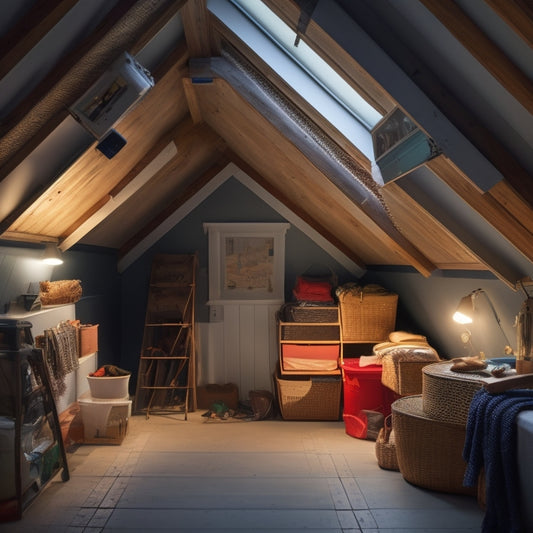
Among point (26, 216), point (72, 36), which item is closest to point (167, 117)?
point (26, 216)

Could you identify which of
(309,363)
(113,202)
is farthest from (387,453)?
(113,202)

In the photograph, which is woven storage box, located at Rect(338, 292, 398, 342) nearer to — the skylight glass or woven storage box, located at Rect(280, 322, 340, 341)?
woven storage box, located at Rect(280, 322, 340, 341)

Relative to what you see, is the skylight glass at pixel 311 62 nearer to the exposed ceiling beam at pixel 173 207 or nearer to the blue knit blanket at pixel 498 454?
the blue knit blanket at pixel 498 454

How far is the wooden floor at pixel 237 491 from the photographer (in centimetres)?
335

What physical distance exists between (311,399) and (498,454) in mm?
3015

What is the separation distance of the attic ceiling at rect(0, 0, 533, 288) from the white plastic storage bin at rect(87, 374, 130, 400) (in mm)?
1088

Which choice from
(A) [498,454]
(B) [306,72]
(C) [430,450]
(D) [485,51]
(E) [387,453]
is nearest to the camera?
(D) [485,51]

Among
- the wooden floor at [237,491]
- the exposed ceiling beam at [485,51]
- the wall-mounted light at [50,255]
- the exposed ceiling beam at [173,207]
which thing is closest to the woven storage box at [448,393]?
the wooden floor at [237,491]

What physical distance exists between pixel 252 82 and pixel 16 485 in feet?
8.96

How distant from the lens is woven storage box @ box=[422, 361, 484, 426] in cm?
341

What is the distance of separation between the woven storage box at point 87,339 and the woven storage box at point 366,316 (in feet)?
7.50

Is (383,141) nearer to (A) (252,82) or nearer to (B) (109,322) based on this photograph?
(A) (252,82)

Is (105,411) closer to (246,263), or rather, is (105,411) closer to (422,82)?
(246,263)

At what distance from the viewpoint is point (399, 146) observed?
9.20 ft
